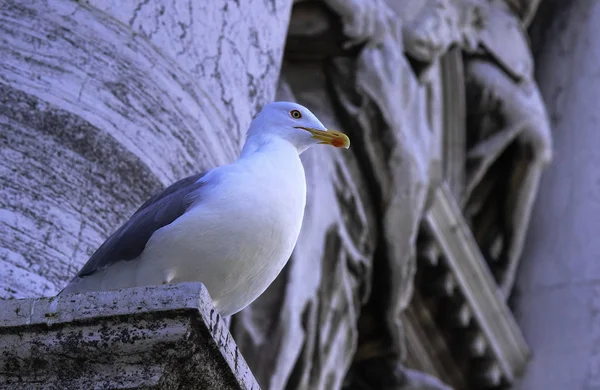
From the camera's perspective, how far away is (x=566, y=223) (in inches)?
240

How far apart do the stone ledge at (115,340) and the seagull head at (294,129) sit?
0.52 meters

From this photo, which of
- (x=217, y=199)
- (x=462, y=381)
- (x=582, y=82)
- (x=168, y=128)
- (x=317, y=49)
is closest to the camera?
(x=217, y=199)

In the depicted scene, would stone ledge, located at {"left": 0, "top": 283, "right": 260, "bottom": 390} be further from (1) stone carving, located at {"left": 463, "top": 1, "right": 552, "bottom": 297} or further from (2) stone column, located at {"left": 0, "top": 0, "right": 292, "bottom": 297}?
(1) stone carving, located at {"left": 463, "top": 1, "right": 552, "bottom": 297}

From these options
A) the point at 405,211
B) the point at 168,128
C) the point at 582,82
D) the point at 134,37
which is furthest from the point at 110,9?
the point at 582,82

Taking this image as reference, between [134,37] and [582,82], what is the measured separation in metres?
3.77

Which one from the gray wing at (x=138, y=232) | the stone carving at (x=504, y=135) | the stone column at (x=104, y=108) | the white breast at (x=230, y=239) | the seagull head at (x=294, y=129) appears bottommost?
the white breast at (x=230, y=239)

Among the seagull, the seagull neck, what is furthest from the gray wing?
the seagull neck

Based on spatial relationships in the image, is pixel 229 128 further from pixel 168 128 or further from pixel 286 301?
pixel 286 301

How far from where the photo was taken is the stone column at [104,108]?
2.63 meters

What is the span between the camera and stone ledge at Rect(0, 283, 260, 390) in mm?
1915

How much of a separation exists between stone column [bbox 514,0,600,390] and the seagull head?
3396 mm

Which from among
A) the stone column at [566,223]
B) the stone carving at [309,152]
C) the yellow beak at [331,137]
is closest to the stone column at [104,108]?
the stone carving at [309,152]

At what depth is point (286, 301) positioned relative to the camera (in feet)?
13.3

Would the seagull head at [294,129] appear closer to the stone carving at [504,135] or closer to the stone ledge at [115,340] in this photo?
the stone ledge at [115,340]
